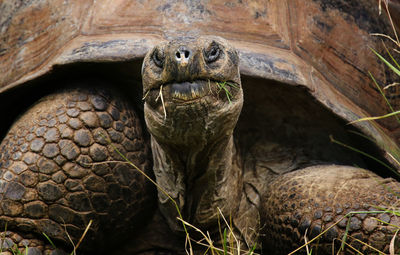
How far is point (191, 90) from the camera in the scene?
8.25ft

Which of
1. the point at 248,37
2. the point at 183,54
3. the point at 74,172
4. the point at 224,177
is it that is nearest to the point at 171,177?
the point at 224,177

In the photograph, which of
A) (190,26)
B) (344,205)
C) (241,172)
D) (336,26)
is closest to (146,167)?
(241,172)

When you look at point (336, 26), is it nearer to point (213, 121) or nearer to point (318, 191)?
point (318, 191)

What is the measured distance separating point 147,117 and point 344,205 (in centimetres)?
108

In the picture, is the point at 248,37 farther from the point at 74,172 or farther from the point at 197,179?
Result: the point at 74,172

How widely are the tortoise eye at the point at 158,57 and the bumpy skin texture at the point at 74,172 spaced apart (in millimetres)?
703

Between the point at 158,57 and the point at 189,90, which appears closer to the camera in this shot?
the point at 189,90

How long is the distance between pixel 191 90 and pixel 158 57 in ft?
0.86

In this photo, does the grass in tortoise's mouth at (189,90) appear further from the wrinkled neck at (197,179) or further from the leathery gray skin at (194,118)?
the wrinkled neck at (197,179)

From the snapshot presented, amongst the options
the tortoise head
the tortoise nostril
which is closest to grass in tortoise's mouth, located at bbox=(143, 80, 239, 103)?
the tortoise head

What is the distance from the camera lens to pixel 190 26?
3.51m

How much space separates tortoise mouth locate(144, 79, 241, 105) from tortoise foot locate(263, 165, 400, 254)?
798 millimetres

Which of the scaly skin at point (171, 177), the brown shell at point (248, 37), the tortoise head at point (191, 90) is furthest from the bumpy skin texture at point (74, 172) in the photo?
the tortoise head at point (191, 90)

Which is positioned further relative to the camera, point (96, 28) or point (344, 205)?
point (96, 28)
